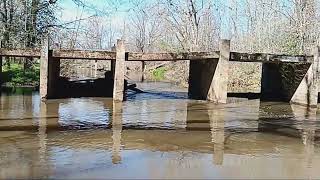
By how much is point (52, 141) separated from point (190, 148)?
3396mm

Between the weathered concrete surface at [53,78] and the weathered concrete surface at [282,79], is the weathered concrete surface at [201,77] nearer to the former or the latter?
the weathered concrete surface at [282,79]

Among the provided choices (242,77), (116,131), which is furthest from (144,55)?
(242,77)

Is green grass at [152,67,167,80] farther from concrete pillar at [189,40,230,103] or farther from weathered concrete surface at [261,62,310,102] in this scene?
weathered concrete surface at [261,62,310,102]

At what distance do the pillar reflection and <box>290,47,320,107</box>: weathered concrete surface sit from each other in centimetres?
931

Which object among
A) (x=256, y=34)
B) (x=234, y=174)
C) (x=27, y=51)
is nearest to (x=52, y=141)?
(x=234, y=174)

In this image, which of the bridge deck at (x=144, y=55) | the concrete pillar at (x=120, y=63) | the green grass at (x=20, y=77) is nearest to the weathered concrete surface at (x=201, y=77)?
the bridge deck at (x=144, y=55)

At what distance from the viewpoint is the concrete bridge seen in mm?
20531

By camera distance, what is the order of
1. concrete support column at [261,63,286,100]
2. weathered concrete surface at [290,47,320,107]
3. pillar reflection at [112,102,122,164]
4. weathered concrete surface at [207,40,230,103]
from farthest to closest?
concrete support column at [261,63,286,100] → weathered concrete surface at [290,47,320,107] → weathered concrete surface at [207,40,230,103] → pillar reflection at [112,102,122,164]

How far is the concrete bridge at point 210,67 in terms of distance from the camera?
20.5 m

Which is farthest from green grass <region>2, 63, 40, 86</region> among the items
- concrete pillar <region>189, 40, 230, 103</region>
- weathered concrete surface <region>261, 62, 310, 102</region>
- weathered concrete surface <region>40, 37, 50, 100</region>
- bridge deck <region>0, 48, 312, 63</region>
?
weathered concrete surface <region>261, 62, 310, 102</region>

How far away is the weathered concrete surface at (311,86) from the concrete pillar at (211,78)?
14.1 feet

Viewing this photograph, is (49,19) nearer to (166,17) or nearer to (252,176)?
(166,17)

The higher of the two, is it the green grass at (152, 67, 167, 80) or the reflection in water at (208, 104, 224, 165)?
the green grass at (152, 67, 167, 80)

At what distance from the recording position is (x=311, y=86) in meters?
21.9
